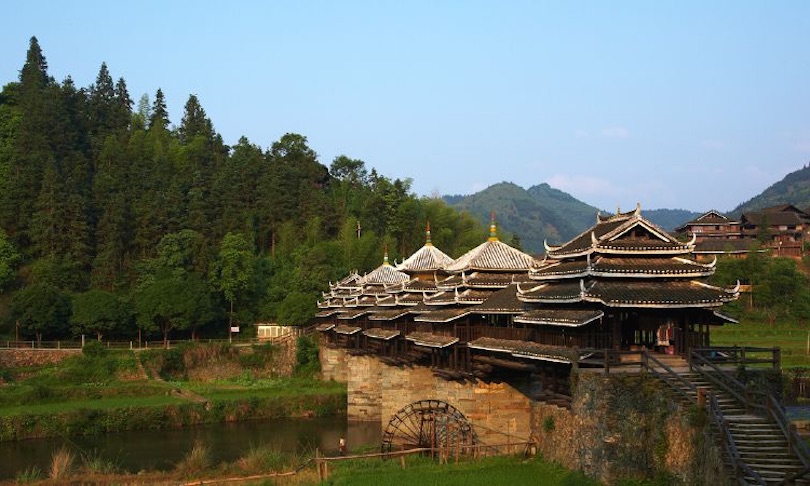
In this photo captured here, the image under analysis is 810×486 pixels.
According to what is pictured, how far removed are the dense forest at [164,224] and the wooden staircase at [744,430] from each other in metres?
50.2

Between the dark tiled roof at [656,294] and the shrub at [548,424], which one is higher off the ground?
the dark tiled roof at [656,294]

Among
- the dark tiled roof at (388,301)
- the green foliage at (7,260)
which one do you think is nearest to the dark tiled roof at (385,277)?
the dark tiled roof at (388,301)

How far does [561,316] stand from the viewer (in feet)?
81.0

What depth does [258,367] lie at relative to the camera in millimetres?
63625

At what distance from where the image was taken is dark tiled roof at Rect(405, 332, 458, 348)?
3462 cm

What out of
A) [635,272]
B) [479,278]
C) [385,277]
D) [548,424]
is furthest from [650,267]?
[385,277]

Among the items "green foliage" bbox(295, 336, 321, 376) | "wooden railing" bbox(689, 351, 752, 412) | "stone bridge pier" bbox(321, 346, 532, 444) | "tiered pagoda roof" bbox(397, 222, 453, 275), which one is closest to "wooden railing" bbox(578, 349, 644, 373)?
"wooden railing" bbox(689, 351, 752, 412)

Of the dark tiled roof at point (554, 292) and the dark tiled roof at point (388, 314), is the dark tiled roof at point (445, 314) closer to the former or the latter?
the dark tiled roof at point (388, 314)

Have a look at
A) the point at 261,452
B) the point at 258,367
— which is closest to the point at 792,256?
the point at 258,367

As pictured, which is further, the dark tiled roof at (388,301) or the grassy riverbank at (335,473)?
the dark tiled roof at (388,301)

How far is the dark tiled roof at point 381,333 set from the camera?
45.0 meters

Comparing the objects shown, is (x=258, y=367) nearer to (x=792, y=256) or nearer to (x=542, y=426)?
(x=542, y=426)

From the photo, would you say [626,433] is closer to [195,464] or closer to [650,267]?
[650,267]

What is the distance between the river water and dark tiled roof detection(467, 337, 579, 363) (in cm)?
1096
